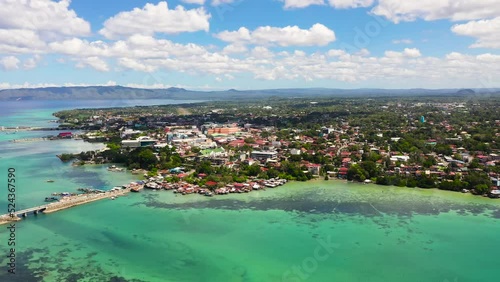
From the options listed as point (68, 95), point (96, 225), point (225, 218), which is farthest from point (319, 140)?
point (68, 95)

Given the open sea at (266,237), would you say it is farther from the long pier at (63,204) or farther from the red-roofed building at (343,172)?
the red-roofed building at (343,172)

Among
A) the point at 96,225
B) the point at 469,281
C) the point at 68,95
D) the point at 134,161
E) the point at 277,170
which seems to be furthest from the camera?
the point at 68,95

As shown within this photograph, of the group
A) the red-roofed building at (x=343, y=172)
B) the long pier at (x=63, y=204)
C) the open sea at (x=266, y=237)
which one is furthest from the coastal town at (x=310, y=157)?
the long pier at (x=63, y=204)

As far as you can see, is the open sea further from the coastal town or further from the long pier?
the coastal town

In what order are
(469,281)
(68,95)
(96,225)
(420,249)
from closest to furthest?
(469,281) → (420,249) → (96,225) → (68,95)

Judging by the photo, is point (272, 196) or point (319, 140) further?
point (319, 140)

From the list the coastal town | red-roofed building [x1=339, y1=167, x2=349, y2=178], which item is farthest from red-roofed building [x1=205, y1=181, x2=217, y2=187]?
red-roofed building [x1=339, y1=167, x2=349, y2=178]

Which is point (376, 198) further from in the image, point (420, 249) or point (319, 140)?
point (319, 140)
